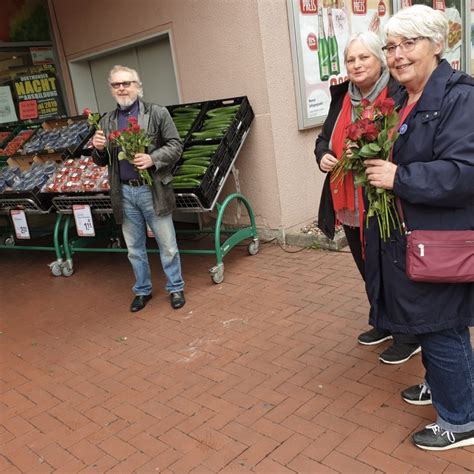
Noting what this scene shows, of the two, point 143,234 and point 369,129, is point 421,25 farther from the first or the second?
point 143,234

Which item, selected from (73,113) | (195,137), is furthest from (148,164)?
(73,113)

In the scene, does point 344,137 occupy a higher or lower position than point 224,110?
lower

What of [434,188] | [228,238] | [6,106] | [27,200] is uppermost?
[6,106]

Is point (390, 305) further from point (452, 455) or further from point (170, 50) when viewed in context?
point (170, 50)

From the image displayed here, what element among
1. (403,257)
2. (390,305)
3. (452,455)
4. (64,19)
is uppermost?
(64,19)

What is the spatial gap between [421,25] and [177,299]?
3.15 metres

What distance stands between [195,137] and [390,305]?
11.7 ft

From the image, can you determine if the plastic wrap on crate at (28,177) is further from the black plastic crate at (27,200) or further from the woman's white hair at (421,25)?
the woman's white hair at (421,25)

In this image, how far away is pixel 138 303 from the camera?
4.69m

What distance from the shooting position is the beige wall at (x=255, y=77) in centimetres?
548

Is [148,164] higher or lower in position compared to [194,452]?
higher

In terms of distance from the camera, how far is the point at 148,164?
4.07 meters

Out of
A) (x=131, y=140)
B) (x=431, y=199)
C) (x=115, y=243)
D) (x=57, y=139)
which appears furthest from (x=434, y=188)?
(x=57, y=139)

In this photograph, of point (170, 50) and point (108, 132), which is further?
point (170, 50)
